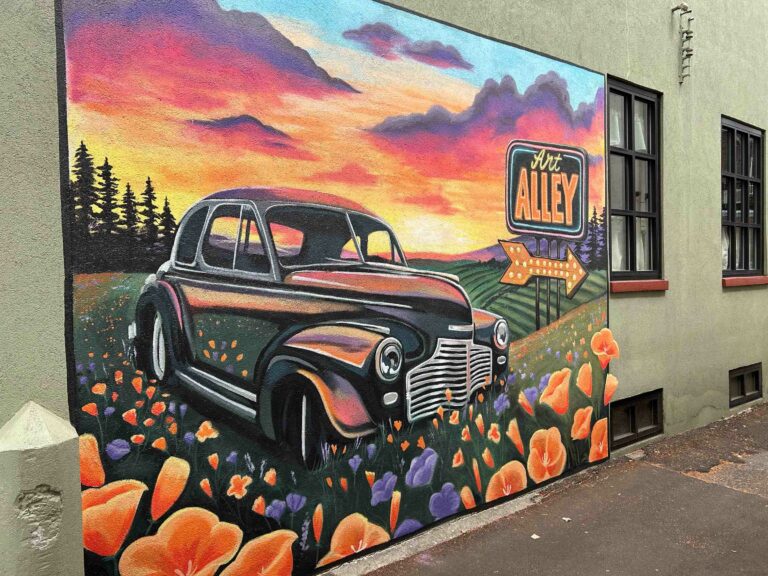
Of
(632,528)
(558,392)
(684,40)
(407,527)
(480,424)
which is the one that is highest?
(684,40)

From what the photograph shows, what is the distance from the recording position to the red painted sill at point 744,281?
7.03 m

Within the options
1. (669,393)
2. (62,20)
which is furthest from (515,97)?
(669,393)

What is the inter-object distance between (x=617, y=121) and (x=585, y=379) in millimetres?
2435

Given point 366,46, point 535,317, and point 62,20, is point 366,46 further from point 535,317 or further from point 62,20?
point 535,317

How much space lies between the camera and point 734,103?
281 inches

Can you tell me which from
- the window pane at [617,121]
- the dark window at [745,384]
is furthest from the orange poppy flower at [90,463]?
the dark window at [745,384]

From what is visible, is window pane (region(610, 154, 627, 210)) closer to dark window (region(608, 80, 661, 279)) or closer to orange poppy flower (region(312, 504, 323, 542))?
dark window (region(608, 80, 661, 279))

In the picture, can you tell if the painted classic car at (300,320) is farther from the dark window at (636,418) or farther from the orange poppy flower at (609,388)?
the dark window at (636,418)

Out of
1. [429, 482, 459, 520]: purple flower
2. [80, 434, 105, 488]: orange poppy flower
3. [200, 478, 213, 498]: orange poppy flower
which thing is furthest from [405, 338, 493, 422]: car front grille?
[80, 434, 105, 488]: orange poppy flower

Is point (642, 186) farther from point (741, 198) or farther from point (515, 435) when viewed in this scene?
point (515, 435)

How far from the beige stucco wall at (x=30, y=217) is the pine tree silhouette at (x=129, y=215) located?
0.91ft

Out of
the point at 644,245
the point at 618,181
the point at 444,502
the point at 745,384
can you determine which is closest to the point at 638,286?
the point at 644,245

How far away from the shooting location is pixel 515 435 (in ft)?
15.4

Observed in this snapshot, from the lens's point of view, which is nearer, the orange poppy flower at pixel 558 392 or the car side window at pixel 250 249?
the car side window at pixel 250 249
